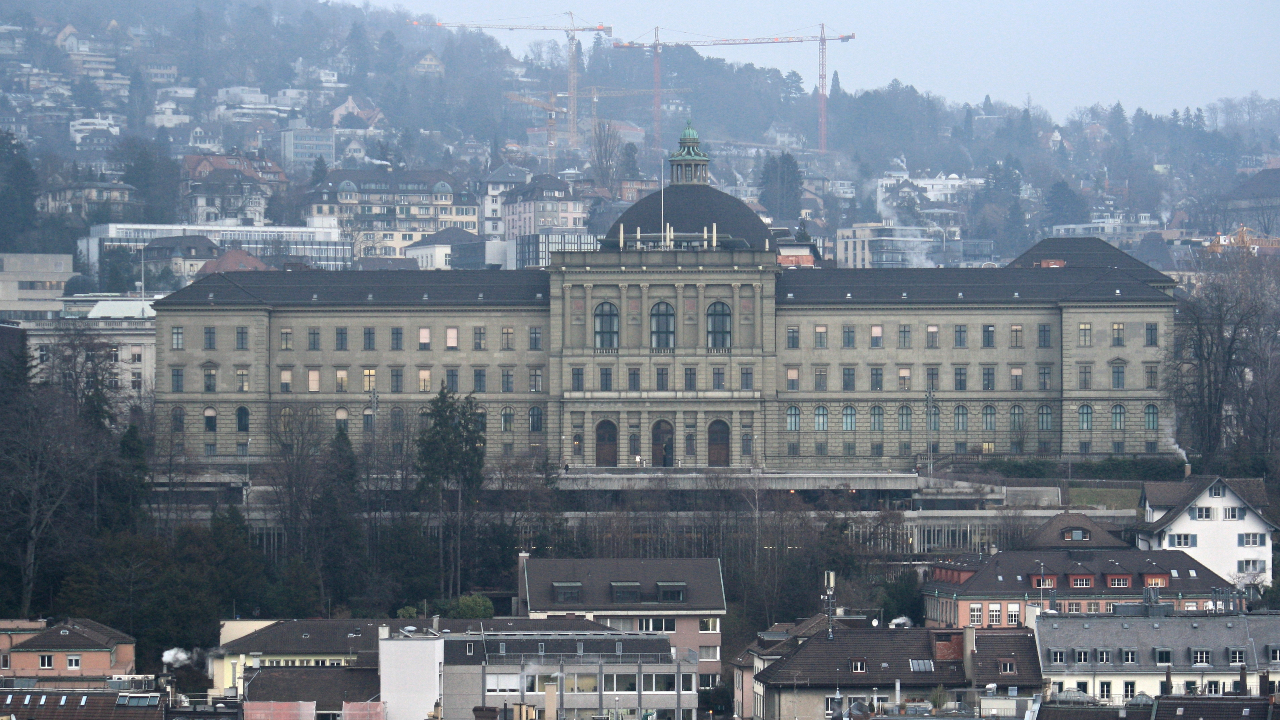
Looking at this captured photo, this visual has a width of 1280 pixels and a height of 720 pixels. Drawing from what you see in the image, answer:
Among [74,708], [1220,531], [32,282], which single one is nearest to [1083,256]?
[1220,531]

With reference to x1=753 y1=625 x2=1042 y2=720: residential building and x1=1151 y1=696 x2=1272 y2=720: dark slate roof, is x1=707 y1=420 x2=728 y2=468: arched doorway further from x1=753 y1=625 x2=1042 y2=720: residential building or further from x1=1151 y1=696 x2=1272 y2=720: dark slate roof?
x1=1151 y1=696 x2=1272 y2=720: dark slate roof

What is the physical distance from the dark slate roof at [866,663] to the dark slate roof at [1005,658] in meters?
0.73

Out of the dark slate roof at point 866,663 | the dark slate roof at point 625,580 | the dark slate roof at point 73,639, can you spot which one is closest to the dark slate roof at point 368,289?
the dark slate roof at point 625,580

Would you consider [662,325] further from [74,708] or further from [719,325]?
[74,708]

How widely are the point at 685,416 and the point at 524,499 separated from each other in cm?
2240

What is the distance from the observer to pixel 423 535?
9994cm

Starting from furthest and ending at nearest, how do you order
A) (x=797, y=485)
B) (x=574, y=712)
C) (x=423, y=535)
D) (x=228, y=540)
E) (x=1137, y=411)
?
(x=1137, y=411), (x=797, y=485), (x=423, y=535), (x=228, y=540), (x=574, y=712)

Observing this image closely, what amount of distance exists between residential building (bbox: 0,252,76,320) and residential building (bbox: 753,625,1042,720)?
98652 mm

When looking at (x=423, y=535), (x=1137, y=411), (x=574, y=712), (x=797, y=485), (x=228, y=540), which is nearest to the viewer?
(x=574, y=712)

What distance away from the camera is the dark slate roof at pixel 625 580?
89062 mm

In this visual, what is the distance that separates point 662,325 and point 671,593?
127 feet

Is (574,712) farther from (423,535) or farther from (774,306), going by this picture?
(774,306)

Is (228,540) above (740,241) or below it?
below

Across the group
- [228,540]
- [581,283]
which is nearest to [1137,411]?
[581,283]
